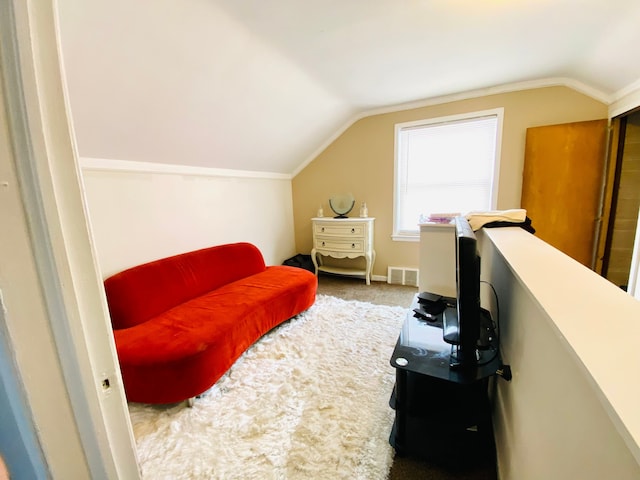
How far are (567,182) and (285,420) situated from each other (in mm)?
3307

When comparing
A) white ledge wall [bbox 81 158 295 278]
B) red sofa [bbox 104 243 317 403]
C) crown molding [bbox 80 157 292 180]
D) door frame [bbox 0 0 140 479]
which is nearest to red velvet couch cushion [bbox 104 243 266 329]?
red sofa [bbox 104 243 317 403]

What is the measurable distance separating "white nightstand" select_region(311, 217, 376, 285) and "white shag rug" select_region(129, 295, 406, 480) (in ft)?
4.79

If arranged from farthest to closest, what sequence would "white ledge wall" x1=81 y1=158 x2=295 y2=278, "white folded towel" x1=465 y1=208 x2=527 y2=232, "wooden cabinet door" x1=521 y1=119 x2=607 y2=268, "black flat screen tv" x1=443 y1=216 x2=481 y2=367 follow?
"wooden cabinet door" x1=521 y1=119 x2=607 y2=268
"white ledge wall" x1=81 y1=158 x2=295 y2=278
"white folded towel" x1=465 y1=208 x2=527 y2=232
"black flat screen tv" x1=443 y1=216 x2=481 y2=367

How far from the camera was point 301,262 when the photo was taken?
3.90 meters

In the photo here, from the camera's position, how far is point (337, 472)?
1.22 meters

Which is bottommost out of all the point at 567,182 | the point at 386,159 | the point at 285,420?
the point at 285,420

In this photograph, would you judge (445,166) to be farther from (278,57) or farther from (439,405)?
(439,405)

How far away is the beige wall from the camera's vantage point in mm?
2723

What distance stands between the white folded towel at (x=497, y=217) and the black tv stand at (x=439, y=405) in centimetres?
74

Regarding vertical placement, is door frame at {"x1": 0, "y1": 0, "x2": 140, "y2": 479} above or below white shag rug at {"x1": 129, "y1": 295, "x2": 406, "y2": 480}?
above

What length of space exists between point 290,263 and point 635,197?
3829 mm

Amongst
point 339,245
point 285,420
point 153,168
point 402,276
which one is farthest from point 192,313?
point 402,276

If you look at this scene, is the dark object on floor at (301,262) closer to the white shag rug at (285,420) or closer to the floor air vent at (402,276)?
the floor air vent at (402,276)

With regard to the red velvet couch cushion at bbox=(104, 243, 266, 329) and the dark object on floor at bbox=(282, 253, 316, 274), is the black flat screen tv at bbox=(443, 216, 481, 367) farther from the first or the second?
the dark object on floor at bbox=(282, 253, 316, 274)
